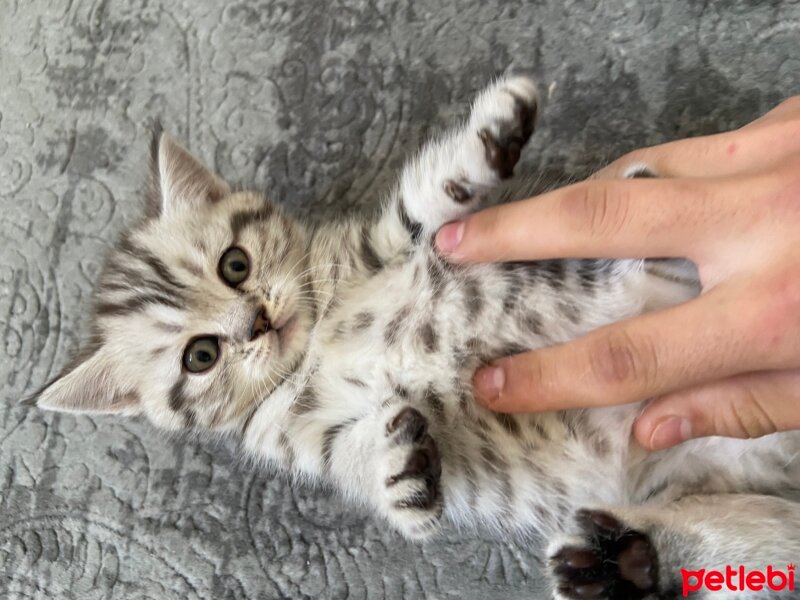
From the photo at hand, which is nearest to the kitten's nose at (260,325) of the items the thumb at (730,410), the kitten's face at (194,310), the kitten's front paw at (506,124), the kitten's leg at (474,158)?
the kitten's face at (194,310)

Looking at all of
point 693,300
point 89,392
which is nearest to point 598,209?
point 693,300

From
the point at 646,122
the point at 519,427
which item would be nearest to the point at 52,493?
the point at 519,427

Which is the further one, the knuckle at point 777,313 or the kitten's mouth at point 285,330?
the kitten's mouth at point 285,330

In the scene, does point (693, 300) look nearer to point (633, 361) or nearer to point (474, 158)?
point (633, 361)

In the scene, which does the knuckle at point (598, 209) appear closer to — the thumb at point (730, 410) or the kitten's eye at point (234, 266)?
the thumb at point (730, 410)

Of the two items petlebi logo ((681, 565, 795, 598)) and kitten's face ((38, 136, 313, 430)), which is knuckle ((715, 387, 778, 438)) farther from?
kitten's face ((38, 136, 313, 430))

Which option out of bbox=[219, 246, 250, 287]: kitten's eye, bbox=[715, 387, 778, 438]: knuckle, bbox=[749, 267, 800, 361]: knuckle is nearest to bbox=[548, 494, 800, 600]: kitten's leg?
bbox=[715, 387, 778, 438]: knuckle
